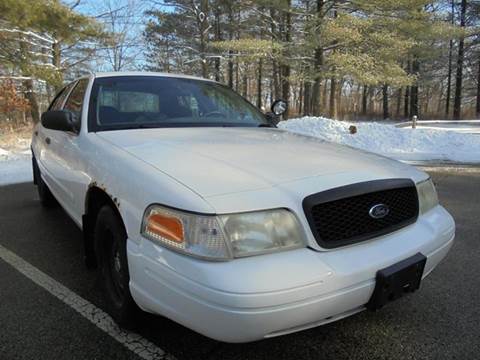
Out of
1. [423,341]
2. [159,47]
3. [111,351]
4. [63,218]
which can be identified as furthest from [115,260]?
[159,47]

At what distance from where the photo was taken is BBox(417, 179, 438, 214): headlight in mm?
2389

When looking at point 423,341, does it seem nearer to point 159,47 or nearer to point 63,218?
point 63,218

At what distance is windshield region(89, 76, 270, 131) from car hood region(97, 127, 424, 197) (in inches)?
9.1

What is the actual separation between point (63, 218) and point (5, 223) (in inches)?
23.5

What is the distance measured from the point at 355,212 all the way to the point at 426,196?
2.43 ft

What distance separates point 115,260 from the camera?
2.51 m

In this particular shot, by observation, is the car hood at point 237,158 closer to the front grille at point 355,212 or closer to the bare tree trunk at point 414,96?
the front grille at point 355,212

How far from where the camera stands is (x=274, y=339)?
2336mm

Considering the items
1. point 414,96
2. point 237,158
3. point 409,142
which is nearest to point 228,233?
point 237,158

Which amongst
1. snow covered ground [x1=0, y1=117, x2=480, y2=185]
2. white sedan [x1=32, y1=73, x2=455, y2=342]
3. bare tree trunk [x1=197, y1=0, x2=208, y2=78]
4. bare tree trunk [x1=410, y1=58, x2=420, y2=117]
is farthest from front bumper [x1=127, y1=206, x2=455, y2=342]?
bare tree trunk [x1=410, y1=58, x2=420, y2=117]

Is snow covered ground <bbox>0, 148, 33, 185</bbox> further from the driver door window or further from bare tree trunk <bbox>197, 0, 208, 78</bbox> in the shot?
bare tree trunk <bbox>197, 0, 208, 78</bbox>

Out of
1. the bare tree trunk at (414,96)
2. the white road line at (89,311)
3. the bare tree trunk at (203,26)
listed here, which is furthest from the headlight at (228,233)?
the bare tree trunk at (414,96)

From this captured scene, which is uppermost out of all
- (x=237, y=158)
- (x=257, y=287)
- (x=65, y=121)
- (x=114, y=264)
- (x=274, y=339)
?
(x=65, y=121)

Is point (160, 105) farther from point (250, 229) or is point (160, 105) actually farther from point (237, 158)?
point (250, 229)
